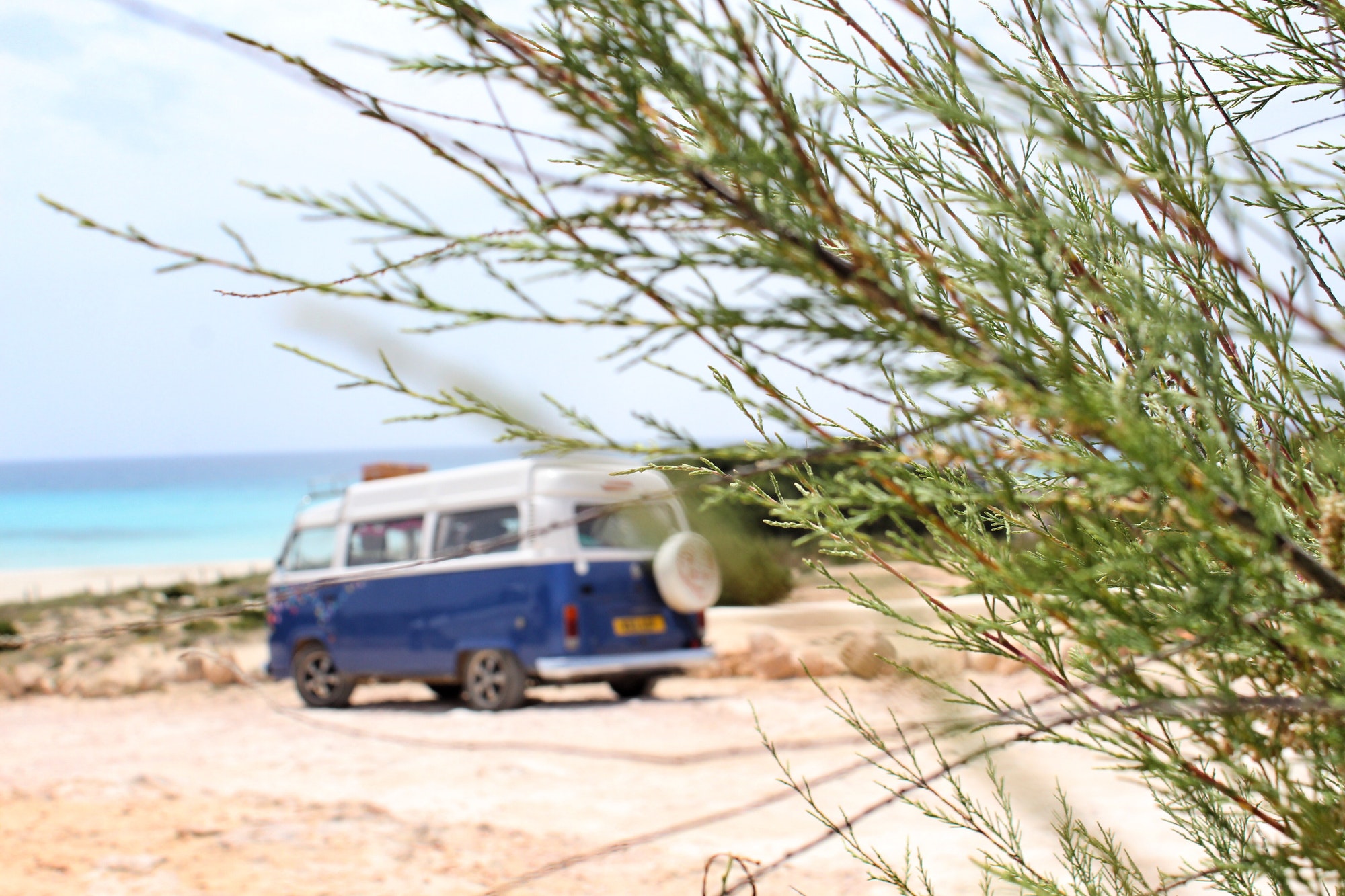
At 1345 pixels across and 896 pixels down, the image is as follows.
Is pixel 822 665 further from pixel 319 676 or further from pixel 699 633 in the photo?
pixel 319 676

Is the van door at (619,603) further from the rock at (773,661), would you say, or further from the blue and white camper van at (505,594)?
the rock at (773,661)

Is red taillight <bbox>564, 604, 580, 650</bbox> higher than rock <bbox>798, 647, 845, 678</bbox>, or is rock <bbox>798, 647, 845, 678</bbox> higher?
red taillight <bbox>564, 604, 580, 650</bbox>

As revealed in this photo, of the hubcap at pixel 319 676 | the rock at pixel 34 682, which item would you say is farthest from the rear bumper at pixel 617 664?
the rock at pixel 34 682

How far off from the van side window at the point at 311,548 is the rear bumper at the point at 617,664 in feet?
9.95

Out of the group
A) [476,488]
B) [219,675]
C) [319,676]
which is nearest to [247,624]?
[219,675]

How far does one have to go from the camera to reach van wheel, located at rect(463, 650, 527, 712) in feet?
29.7

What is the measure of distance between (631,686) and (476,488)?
229cm

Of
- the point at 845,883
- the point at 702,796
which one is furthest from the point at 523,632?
the point at 845,883

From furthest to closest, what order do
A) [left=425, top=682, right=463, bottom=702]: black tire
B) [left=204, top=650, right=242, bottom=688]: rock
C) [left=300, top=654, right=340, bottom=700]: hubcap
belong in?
[left=204, top=650, right=242, bottom=688]: rock
[left=425, top=682, right=463, bottom=702]: black tire
[left=300, top=654, right=340, bottom=700]: hubcap

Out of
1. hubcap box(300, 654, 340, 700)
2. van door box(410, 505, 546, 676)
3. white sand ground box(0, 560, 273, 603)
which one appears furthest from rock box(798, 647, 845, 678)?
white sand ground box(0, 560, 273, 603)

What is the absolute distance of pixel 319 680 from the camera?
10695 mm

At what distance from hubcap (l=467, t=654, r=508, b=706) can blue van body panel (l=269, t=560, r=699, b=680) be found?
149mm

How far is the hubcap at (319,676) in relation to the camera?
34.6 ft

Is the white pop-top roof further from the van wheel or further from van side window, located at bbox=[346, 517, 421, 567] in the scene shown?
the van wheel
